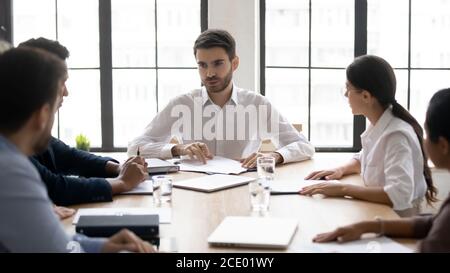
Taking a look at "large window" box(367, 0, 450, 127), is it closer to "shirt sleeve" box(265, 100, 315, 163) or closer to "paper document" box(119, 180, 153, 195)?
"shirt sleeve" box(265, 100, 315, 163)

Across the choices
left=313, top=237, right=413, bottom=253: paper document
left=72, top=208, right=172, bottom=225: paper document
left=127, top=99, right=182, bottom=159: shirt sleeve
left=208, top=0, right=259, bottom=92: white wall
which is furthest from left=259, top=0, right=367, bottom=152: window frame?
left=313, top=237, right=413, bottom=253: paper document

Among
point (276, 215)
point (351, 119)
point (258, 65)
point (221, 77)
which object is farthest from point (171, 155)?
point (351, 119)

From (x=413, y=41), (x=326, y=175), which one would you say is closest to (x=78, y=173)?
(x=326, y=175)

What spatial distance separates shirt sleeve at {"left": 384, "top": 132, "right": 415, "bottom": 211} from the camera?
2.00m

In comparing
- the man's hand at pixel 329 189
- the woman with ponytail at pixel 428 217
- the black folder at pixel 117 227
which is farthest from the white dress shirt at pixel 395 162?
the black folder at pixel 117 227

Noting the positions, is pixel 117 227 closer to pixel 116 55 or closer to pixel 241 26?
pixel 241 26

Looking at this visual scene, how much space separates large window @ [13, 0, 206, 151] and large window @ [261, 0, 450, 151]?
59cm

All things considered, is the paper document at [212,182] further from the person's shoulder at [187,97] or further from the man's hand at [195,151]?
the person's shoulder at [187,97]

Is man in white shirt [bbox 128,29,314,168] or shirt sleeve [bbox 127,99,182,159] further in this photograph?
man in white shirt [bbox 128,29,314,168]

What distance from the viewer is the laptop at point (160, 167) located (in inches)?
101

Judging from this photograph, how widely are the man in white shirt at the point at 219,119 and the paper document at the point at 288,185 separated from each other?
0.57 metres

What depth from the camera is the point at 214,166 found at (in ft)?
8.87
